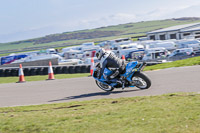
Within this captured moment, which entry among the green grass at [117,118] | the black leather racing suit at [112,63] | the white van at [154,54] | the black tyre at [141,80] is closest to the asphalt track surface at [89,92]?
the black tyre at [141,80]

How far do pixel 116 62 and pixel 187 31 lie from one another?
76177mm

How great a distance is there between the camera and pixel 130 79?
10266 mm

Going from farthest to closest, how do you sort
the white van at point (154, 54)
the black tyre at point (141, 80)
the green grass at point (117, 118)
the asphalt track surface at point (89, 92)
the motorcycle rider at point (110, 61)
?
the white van at point (154, 54) → the motorcycle rider at point (110, 61) → the black tyre at point (141, 80) → the asphalt track surface at point (89, 92) → the green grass at point (117, 118)

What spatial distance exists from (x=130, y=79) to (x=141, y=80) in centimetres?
33

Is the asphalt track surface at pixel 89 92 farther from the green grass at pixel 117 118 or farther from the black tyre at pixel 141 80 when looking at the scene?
the green grass at pixel 117 118

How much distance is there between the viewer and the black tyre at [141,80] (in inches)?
397

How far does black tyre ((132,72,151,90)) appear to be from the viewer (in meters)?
10.1

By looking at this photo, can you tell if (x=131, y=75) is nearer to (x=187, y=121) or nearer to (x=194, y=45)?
(x=187, y=121)

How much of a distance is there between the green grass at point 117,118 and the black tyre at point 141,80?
216 cm

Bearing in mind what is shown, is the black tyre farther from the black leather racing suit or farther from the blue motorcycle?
the black leather racing suit

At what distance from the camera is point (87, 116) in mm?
6469

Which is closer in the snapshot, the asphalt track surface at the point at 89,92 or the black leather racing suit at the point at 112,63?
the asphalt track surface at the point at 89,92

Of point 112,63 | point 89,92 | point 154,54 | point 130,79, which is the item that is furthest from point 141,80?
point 154,54

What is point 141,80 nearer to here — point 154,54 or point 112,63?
point 112,63
